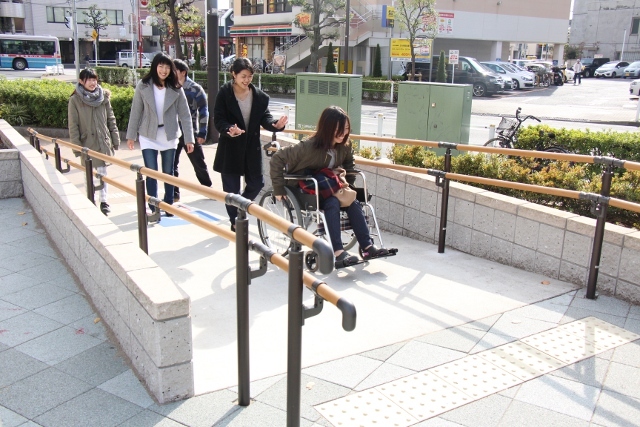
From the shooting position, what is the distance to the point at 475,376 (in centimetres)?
342

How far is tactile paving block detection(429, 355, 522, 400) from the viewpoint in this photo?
3285 mm

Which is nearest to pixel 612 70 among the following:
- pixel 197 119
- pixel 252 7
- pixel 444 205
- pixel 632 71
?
pixel 632 71

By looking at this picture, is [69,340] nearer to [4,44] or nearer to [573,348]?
[573,348]

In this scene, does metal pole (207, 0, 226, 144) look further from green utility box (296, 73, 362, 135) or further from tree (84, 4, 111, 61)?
tree (84, 4, 111, 61)

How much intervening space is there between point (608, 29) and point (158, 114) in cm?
6649

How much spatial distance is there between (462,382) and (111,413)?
1784 mm

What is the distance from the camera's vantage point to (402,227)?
6.34 meters

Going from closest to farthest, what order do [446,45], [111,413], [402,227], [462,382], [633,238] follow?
[111,413]
[462,382]
[633,238]
[402,227]
[446,45]

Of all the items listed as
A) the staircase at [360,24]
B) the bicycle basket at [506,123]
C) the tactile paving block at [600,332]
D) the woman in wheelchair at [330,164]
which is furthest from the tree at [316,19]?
the tactile paving block at [600,332]

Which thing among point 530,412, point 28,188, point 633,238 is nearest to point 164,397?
point 530,412

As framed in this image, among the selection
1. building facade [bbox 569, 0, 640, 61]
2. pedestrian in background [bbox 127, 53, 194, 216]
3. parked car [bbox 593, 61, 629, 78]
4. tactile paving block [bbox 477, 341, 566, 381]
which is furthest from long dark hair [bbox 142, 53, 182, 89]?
building facade [bbox 569, 0, 640, 61]

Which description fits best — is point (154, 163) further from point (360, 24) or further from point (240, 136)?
point (360, 24)

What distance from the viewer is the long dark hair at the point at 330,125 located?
5016mm

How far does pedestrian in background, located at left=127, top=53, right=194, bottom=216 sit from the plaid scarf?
1.95 metres
